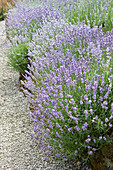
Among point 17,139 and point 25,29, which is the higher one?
point 25,29

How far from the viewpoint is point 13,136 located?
2.99 metres

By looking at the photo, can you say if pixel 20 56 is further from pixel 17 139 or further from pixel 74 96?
pixel 74 96

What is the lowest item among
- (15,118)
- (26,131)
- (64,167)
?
(64,167)

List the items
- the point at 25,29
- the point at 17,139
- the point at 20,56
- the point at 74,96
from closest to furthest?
1. the point at 74,96
2. the point at 17,139
3. the point at 20,56
4. the point at 25,29

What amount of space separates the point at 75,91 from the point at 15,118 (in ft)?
5.52

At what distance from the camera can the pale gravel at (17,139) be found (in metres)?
2.41

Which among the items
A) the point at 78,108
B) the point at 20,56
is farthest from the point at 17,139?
the point at 20,56

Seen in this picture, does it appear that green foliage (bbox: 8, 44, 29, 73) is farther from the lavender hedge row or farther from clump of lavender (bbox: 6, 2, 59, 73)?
the lavender hedge row

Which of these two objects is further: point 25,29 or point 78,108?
point 25,29

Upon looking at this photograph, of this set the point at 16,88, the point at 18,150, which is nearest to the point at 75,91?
the point at 18,150

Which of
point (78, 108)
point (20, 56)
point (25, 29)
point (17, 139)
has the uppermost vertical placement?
point (25, 29)

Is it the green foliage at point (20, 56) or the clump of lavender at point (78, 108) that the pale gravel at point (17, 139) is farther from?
the green foliage at point (20, 56)

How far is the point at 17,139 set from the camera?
2920 millimetres

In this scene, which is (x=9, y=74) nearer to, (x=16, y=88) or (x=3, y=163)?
(x=16, y=88)
